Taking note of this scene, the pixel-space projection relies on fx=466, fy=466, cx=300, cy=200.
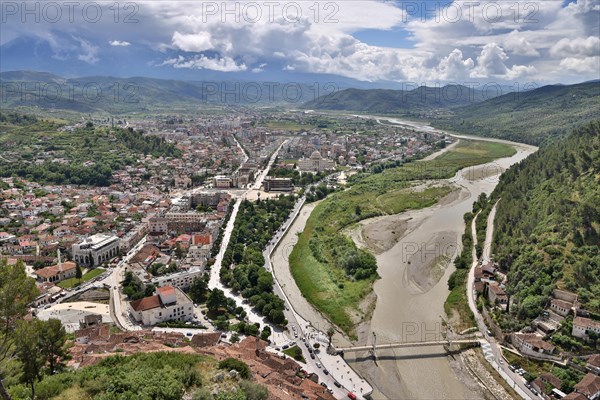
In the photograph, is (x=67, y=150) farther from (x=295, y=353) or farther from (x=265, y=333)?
(x=295, y=353)

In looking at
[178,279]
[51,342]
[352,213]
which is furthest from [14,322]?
[352,213]

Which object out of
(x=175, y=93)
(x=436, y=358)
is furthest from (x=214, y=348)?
(x=175, y=93)

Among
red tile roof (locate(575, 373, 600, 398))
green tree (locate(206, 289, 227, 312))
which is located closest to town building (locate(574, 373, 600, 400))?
red tile roof (locate(575, 373, 600, 398))

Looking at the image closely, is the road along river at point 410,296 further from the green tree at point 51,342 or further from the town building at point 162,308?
the green tree at point 51,342

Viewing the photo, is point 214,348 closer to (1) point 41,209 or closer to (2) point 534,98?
(1) point 41,209

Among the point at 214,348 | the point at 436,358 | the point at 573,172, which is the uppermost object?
the point at 573,172
